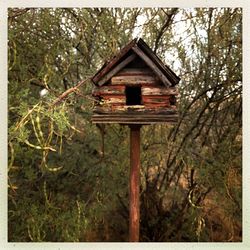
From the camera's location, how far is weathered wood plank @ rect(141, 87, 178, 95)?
990 mm

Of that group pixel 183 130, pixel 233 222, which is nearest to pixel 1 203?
pixel 183 130

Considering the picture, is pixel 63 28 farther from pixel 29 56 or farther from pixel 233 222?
pixel 233 222

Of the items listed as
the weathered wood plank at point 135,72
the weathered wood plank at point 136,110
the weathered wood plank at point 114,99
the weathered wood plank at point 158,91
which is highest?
the weathered wood plank at point 135,72

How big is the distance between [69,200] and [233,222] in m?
0.53

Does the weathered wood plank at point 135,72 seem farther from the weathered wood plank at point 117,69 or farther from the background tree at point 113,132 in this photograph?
the background tree at point 113,132

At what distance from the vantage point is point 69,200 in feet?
4.47

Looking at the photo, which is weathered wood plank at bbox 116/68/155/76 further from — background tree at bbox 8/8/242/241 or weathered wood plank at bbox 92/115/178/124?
background tree at bbox 8/8/242/241

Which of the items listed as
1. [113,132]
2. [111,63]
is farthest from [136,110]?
[113,132]

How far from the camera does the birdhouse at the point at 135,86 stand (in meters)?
0.99

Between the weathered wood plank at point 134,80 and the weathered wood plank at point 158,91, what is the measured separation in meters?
0.02

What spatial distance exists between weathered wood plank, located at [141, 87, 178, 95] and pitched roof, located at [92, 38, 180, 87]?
0.02m

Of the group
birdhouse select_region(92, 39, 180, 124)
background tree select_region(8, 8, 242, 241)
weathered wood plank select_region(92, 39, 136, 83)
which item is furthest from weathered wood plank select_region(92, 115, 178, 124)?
background tree select_region(8, 8, 242, 241)

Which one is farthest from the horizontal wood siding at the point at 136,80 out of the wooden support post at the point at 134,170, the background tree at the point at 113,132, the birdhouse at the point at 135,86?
the background tree at the point at 113,132

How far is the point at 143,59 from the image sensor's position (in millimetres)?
984
